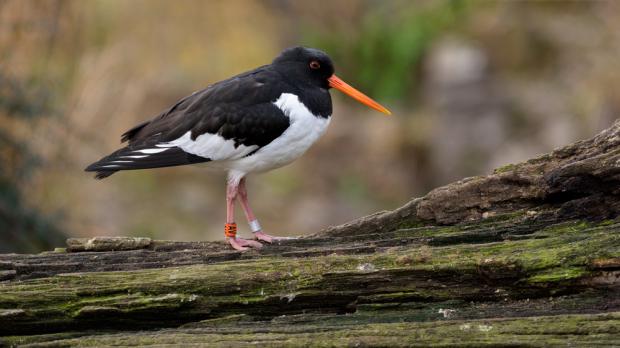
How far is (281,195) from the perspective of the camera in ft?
47.6

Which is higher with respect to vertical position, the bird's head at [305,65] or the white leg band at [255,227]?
the bird's head at [305,65]

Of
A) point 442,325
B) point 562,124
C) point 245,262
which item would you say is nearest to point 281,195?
point 562,124

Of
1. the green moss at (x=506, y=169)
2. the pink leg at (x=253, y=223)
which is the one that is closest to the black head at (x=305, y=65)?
the pink leg at (x=253, y=223)

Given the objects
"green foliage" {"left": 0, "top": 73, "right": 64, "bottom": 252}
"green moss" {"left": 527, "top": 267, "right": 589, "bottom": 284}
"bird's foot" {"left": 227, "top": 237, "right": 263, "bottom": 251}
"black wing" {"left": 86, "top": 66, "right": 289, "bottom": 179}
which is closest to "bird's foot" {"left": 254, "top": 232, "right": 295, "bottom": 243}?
"bird's foot" {"left": 227, "top": 237, "right": 263, "bottom": 251}

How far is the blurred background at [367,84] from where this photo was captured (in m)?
13.5

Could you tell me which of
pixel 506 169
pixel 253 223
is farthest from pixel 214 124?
pixel 506 169

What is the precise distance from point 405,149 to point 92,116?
5654 mm

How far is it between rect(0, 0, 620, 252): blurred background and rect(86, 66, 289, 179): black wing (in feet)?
16.3

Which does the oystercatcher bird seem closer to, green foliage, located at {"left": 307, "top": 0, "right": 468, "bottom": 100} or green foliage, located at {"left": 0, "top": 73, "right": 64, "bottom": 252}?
green foliage, located at {"left": 0, "top": 73, "right": 64, "bottom": 252}

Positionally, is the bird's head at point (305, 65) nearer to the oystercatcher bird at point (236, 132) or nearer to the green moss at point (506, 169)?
the oystercatcher bird at point (236, 132)

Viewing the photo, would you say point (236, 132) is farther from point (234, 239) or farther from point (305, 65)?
point (305, 65)

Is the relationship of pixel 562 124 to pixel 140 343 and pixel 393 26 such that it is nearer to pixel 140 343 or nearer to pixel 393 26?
pixel 393 26

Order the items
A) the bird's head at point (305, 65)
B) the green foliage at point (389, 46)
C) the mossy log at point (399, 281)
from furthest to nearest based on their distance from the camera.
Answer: the green foliage at point (389, 46)
the bird's head at point (305, 65)
the mossy log at point (399, 281)

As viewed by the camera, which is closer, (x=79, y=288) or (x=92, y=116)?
(x=79, y=288)
